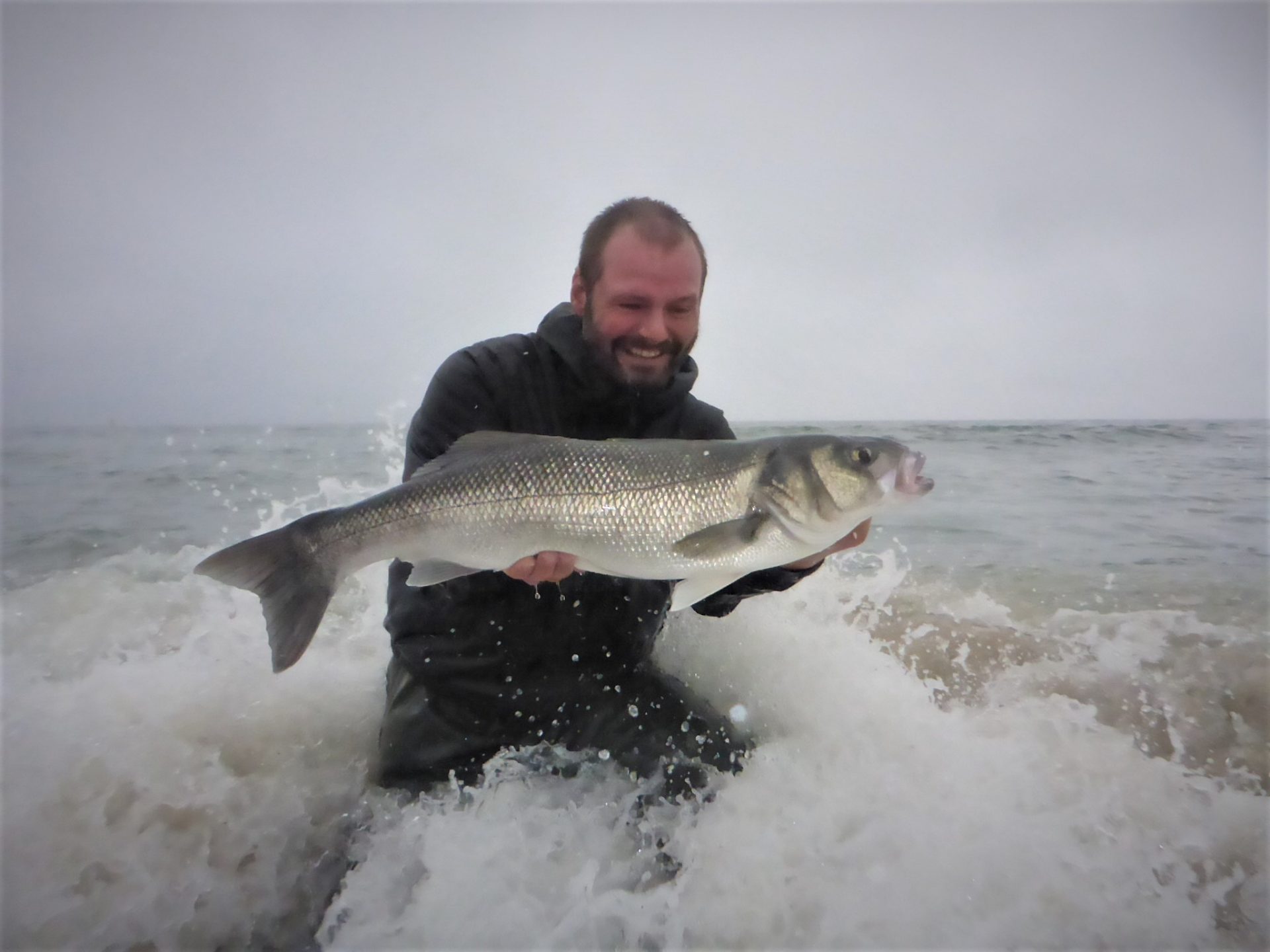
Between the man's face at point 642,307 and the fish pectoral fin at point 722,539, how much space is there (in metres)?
0.91

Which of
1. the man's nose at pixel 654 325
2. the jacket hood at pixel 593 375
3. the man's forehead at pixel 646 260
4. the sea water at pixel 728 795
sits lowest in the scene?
the sea water at pixel 728 795

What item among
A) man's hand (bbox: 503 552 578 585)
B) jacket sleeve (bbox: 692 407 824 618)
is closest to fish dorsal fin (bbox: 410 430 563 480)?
man's hand (bbox: 503 552 578 585)

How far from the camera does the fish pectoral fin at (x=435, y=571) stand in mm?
2436

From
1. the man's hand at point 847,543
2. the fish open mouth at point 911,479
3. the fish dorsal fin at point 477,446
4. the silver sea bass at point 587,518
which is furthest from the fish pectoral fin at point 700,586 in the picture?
the fish dorsal fin at point 477,446

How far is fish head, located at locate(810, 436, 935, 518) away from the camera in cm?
237

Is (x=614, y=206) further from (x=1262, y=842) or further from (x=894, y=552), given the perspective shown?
(x=894, y=552)

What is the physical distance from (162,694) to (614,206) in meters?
3.91

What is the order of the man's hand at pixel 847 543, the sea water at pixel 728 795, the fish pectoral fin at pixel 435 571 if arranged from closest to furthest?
the sea water at pixel 728 795 → the fish pectoral fin at pixel 435 571 → the man's hand at pixel 847 543

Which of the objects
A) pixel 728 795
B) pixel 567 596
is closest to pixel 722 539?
pixel 567 596

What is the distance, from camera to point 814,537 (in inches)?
96.3

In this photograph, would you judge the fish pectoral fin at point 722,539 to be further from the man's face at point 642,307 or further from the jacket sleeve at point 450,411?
the jacket sleeve at point 450,411

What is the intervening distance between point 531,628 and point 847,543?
5.02ft

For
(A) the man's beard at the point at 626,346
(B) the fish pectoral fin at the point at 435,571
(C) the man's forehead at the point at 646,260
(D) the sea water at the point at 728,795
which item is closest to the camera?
(D) the sea water at the point at 728,795

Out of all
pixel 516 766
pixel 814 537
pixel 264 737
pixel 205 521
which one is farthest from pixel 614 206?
pixel 205 521
